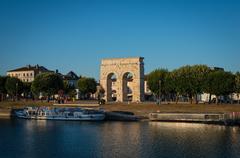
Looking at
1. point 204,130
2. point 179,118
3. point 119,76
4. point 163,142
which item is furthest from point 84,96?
point 163,142

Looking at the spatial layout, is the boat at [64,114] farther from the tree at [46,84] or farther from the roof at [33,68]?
the roof at [33,68]

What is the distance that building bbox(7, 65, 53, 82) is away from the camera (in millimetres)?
161875

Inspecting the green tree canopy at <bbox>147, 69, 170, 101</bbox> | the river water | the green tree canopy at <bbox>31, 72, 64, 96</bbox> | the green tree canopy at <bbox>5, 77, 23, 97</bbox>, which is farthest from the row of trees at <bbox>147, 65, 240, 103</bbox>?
the green tree canopy at <bbox>5, 77, 23, 97</bbox>

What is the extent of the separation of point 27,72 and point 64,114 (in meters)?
86.2

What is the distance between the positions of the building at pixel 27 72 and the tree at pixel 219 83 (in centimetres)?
8812

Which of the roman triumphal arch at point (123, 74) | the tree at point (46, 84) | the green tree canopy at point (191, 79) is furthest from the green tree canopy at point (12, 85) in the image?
the green tree canopy at point (191, 79)

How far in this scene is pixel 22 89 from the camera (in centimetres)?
12862

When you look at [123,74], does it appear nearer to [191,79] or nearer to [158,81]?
[158,81]

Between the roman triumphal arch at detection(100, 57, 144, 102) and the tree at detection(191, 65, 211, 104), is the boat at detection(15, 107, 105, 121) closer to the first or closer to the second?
the roman triumphal arch at detection(100, 57, 144, 102)

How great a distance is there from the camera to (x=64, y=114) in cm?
8219

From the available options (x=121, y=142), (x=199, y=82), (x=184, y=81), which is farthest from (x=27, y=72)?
(x=121, y=142)

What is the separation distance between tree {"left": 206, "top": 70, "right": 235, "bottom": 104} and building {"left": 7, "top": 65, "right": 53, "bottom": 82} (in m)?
88.1

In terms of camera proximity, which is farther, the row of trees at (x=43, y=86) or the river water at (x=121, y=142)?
the row of trees at (x=43, y=86)

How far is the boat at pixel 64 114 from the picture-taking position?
263 ft
